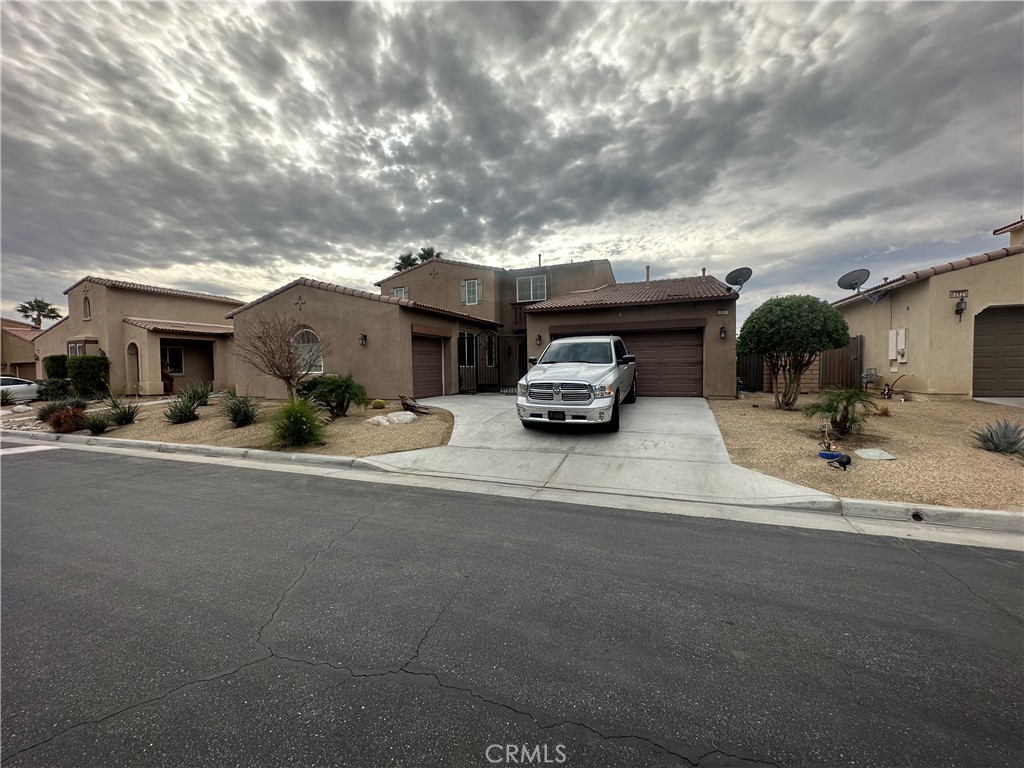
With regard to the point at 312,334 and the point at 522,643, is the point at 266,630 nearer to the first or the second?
the point at 522,643

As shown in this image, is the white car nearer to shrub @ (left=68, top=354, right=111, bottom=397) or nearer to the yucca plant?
shrub @ (left=68, top=354, right=111, bottom=397)

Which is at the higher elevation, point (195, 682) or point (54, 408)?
point (54, 408)

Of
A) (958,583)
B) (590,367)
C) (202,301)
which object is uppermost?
(202,301)

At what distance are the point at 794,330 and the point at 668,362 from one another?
419 centimetres

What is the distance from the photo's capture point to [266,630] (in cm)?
285

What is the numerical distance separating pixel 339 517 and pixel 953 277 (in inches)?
638

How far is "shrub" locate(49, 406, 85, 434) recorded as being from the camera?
12.1 meters

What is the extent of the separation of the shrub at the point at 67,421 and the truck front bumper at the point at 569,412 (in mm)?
13240

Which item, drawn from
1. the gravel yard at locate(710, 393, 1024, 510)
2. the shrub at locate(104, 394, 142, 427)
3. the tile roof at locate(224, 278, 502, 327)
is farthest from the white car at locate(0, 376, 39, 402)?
the gravel yard at locate(710, 393, 1024, 510)

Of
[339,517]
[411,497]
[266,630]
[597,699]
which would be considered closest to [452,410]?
[411,497]

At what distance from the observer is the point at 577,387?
834cm

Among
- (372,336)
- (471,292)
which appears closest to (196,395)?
(372,336)

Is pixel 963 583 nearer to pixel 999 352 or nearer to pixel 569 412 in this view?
pixel 569 412

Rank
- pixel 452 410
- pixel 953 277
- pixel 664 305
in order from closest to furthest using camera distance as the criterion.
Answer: pixel 953 277, pixel 452 410, pixel 664 305
